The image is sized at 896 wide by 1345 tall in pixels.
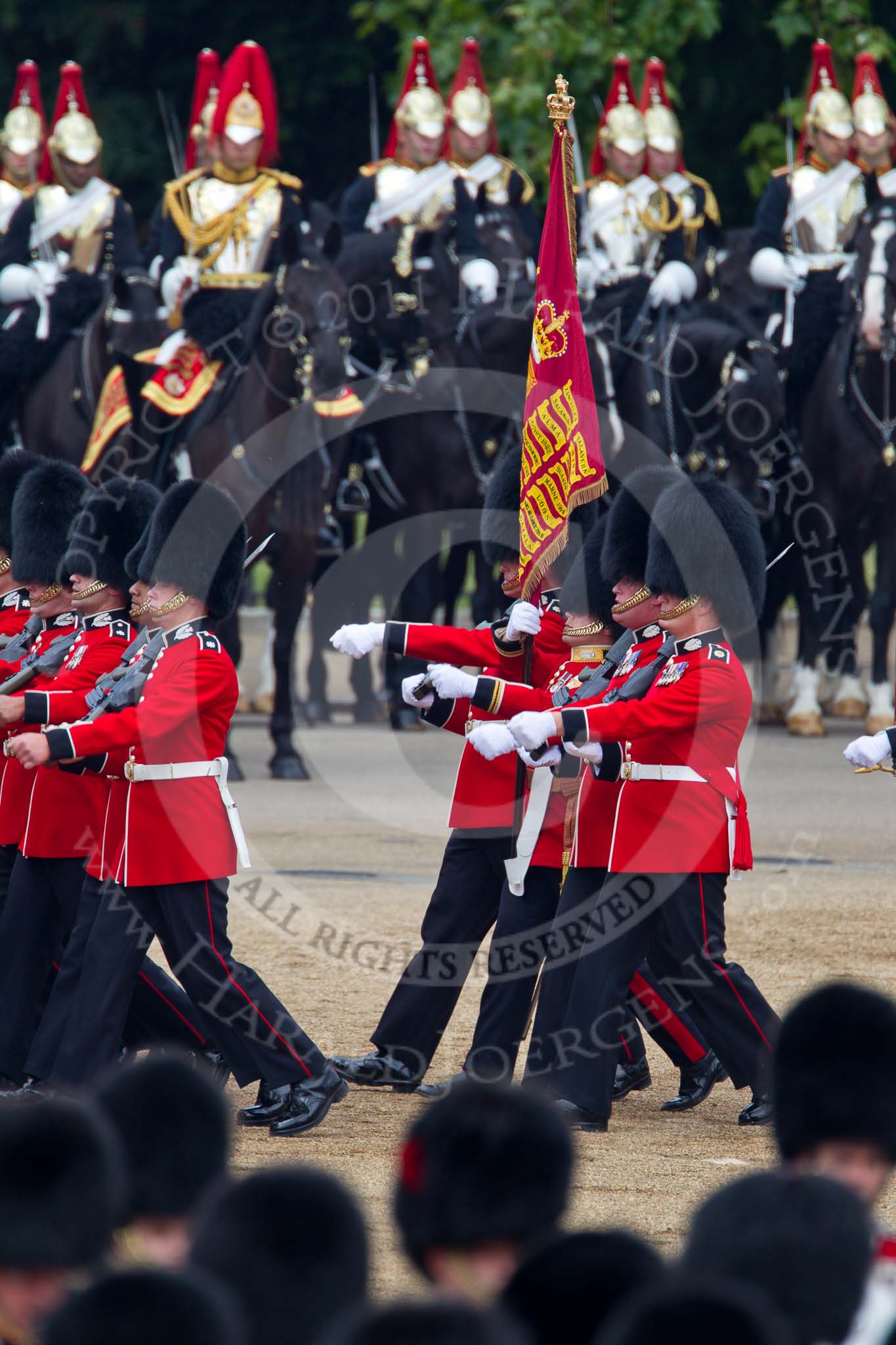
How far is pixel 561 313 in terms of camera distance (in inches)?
218

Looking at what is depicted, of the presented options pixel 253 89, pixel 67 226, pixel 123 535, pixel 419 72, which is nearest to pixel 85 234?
pixel 67 226

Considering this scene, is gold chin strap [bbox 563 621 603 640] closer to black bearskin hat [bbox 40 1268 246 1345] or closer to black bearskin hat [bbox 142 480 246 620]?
black bearskin hat [bbox 142 480 246 620]

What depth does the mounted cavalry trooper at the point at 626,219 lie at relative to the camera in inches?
470

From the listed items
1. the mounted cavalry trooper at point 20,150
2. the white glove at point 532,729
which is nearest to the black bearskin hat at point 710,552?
the white glove at point 532,729

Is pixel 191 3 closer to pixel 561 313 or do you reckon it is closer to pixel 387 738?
pixel 387 738

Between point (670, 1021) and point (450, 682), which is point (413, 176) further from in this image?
point (670, 1021)

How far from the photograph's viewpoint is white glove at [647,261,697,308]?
11.5 meters

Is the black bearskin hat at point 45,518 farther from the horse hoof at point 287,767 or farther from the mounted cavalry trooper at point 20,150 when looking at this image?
the mounted cavalry trooper at point 20,150

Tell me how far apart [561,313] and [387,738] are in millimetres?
6143

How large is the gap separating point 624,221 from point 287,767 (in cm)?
400

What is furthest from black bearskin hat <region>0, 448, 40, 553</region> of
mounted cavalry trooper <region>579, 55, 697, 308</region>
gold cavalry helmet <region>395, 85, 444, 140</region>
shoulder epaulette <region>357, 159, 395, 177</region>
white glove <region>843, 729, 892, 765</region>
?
gold cavalry helmet <region>395, 85, 444, 140</region>

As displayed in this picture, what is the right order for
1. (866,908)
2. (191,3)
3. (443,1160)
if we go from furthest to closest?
(191,3) < (866,908) < (443,1160)

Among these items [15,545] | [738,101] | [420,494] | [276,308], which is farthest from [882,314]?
[738,101]

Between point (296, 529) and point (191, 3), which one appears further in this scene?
point (191, 3)
